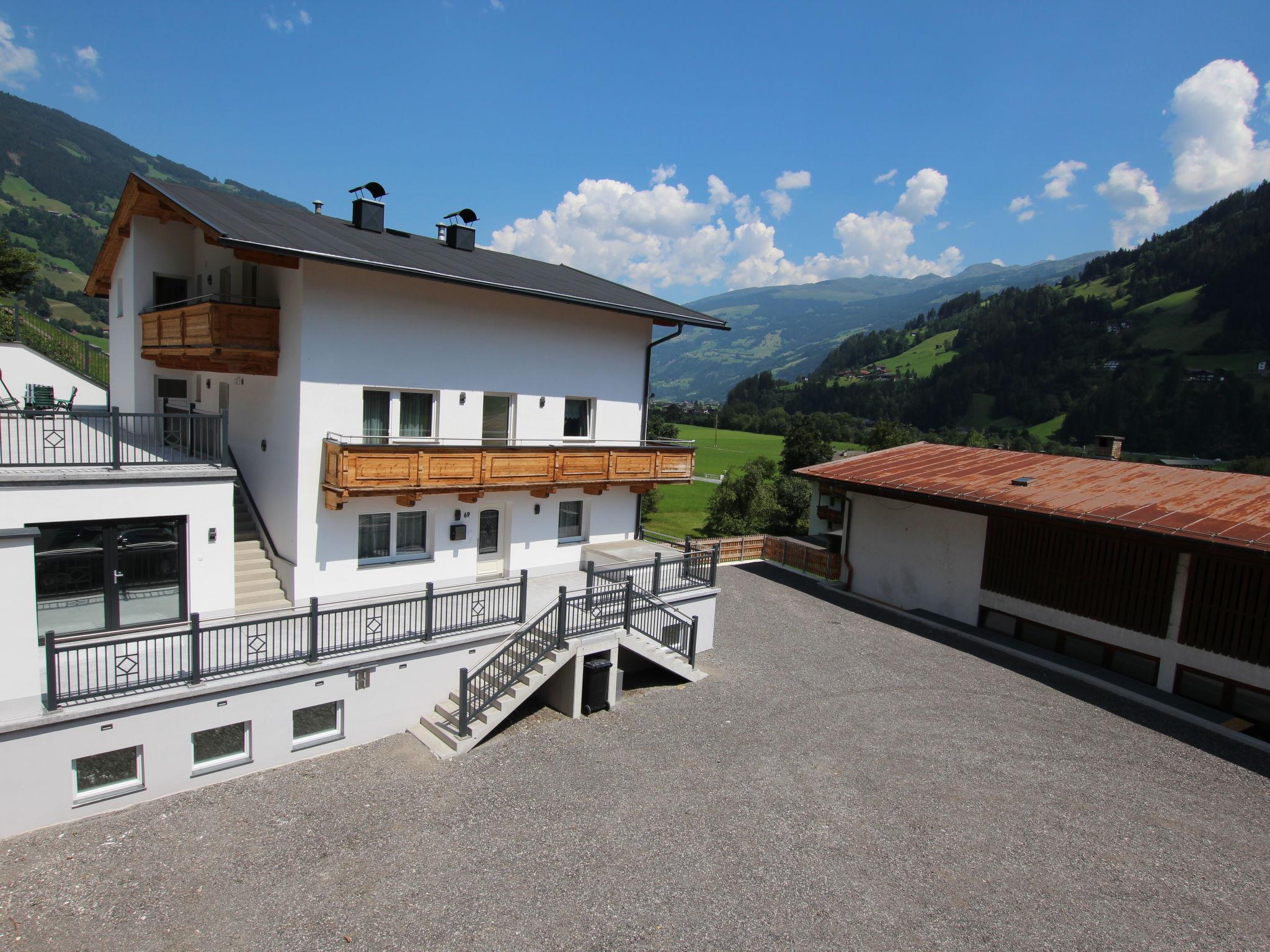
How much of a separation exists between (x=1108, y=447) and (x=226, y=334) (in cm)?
2690

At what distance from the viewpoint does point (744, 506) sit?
45125 millimetres

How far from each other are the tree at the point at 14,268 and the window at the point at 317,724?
106ft

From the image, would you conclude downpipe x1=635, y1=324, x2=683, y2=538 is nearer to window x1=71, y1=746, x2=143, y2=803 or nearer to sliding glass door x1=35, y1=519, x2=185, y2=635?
sliding glass door x1=35, y1=519, x2=185, y2=635

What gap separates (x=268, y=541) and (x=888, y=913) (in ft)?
42.3

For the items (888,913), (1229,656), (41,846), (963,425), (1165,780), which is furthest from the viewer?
(963,425)

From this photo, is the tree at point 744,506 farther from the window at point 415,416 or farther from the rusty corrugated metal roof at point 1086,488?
the window at point 415,416

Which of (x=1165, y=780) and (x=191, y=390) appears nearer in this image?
(x=1165, y=780)

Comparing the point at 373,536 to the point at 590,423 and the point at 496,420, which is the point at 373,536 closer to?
the point at 496,420

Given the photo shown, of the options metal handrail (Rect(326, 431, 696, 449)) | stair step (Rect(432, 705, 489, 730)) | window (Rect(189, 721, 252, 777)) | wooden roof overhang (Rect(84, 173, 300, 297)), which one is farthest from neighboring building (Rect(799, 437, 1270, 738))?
window (Rect(189, 721, 252, 777))

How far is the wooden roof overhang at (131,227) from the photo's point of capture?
12.5m

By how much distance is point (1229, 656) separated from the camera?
14.0 m

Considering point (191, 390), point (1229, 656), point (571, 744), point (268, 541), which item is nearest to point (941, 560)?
point (1229, 656)

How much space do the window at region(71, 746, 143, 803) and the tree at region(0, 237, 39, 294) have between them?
32215mm

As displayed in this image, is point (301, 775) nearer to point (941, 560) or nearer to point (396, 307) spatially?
point (396, 307)
